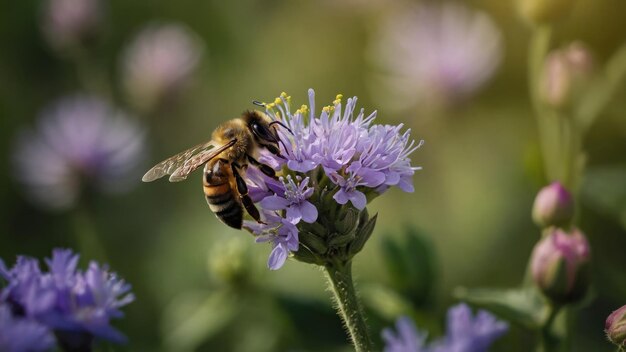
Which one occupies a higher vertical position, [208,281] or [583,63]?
[208,281]

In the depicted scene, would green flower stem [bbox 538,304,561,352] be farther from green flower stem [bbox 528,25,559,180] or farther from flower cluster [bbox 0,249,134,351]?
flower cluster [bbox 0,249,134,351]

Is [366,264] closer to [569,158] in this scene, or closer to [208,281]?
[208,281]

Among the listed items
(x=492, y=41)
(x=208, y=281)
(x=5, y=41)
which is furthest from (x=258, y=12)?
(x=208, y=281)

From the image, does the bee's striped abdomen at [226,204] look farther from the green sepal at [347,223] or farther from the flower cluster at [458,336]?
the flower cluster at [458,336]

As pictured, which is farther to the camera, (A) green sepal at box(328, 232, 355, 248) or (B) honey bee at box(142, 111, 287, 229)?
(B) honey bee at box(142, 111, 287, 229)

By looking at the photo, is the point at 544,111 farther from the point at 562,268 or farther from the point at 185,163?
the point at 185,163

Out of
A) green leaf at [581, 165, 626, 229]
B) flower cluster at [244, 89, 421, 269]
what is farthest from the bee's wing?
green leaf at [581, 165, 626, 229]
